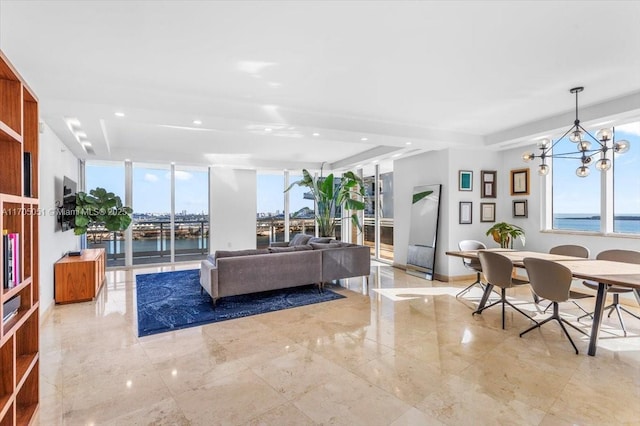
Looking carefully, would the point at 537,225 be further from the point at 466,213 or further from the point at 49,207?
the point at 49,207

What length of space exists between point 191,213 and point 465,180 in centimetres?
635

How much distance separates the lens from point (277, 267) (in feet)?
15.8

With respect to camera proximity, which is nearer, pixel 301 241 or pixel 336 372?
pixel 336 372

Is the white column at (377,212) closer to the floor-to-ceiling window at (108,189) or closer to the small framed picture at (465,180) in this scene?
the small framed picture at (465,180)

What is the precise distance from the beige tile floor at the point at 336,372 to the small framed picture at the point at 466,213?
236 cm

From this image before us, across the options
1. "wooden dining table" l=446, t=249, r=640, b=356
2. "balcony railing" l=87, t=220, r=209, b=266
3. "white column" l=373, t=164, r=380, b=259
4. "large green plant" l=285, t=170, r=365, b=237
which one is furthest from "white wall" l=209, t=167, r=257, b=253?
"wooden dining table" l=446, t=249, r=640, b=356

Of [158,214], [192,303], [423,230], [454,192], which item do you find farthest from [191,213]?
[454,192]

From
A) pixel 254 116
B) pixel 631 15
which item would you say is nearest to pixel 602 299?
pixel 631 15

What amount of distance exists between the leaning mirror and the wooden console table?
5.54m

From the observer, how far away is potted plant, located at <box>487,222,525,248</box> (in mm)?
5652

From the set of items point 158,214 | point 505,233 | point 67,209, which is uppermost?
point 67,209

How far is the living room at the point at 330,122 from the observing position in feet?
7.39

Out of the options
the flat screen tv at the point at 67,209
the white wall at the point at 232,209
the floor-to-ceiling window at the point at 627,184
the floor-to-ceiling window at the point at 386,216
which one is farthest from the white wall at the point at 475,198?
the flat screen tv at the point at 67,209

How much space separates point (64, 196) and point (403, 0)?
5525mm
